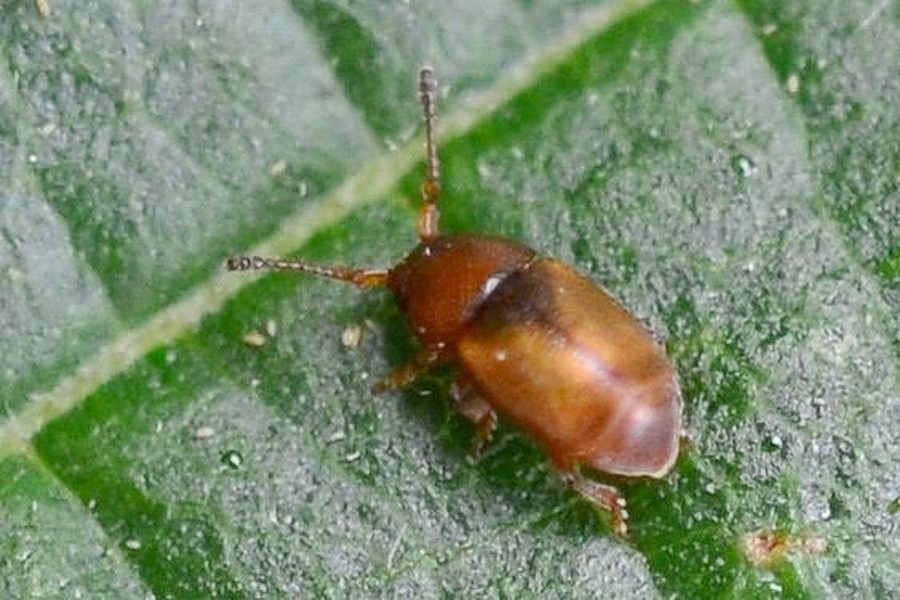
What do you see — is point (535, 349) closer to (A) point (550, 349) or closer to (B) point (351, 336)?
(A) point (550, 349)

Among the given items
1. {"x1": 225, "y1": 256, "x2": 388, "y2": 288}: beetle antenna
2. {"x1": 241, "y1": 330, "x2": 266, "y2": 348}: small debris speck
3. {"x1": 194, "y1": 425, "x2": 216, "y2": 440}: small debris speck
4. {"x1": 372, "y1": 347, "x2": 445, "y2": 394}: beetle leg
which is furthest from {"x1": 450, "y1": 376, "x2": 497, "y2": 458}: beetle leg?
{"x1": 194, "y1": 425, "x2": 216, "y2": 440}: small debris speck

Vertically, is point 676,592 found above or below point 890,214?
below

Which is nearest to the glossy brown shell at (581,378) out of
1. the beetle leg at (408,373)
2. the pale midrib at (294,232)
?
the beetle leg at (408,373)

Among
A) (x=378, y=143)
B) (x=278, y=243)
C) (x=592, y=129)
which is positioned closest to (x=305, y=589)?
(x=278, y=243)

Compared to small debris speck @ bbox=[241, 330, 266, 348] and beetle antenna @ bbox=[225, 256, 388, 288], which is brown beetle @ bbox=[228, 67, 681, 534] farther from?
small debris speck @ bbox=[241, 330, 266, 348]

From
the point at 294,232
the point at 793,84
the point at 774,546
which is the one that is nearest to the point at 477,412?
the point at 294,232

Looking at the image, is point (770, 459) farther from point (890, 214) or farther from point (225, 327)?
point (225, 327)
